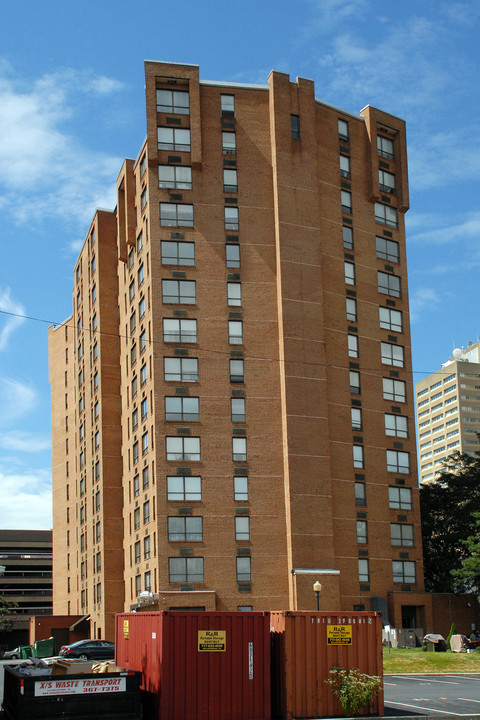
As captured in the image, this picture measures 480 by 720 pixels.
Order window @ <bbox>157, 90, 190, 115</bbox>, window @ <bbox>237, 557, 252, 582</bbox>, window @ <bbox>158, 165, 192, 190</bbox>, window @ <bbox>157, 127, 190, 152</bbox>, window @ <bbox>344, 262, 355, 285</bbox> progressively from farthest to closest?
window @ <bbox>344, 262, 355, 285</bbox> < window @ <bbox>157, 90, 190, 115</bbox> < window @ <bbox>157, 127, 190, 152</bbox> < window @ <bbox>158, 165, 192, 190</bbox> < window @ <bbox>237, 557, 252, 582</bbox>

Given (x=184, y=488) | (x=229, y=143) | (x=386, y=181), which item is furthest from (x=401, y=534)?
(x=229, y=143)

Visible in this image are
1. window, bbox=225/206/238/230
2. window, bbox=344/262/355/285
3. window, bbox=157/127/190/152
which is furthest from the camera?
window, bbox=344/262/355/285

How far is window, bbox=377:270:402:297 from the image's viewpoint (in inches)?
2702

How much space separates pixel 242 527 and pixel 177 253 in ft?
60.8

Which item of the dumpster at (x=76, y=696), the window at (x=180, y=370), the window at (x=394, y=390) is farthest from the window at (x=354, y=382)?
the dumpster at (x=76, y=696)

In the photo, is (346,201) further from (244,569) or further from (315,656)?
(315,656)

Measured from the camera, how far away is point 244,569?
5956 centimetres

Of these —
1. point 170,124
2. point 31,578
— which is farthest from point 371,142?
point 31,578

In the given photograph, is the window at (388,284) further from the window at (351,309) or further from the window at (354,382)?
the window at (354,382)

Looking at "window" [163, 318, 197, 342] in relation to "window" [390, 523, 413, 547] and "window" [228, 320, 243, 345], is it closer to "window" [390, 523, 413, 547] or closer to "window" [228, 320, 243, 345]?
"window" [228, 320, 243, 345]

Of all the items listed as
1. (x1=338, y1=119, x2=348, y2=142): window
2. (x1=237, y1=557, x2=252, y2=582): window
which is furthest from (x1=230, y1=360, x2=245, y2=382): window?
(x1=338, y1=119, x2=348, y2=142): window

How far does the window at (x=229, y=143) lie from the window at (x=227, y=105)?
4.62ft

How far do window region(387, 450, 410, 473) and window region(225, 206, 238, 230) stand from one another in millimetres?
18779

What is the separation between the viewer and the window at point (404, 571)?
6384cm
